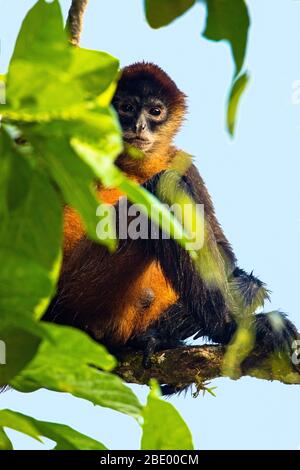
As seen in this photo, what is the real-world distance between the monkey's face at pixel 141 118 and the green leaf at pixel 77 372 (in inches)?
217

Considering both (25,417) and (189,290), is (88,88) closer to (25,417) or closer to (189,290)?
(25,417)

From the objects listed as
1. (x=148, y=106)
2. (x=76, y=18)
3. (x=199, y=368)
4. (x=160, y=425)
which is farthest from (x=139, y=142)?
(x=160, y=425)

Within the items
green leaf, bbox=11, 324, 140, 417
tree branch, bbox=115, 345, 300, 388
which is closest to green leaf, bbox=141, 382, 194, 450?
green leaf, bbox=11, 324, 140, 417

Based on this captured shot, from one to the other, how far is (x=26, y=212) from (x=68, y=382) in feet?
0.90

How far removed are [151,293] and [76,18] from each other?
320 centimetres

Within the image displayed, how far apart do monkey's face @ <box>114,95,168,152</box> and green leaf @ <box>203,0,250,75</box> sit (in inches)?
214

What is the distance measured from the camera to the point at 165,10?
1.38m

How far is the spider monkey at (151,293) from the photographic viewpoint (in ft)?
17.4

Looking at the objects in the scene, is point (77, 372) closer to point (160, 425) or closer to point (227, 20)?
point (160, 425)

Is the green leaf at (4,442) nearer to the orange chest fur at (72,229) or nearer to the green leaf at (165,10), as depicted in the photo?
the green leaf at (165,10)

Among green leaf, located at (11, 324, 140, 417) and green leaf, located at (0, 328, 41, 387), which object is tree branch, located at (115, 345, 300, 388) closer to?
green leaf, located at (11, 324, 140, 417)

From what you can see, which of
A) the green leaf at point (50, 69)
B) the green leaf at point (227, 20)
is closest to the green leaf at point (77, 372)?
the green leaf at point (50, 69)

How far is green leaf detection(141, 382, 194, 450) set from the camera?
120 cm
